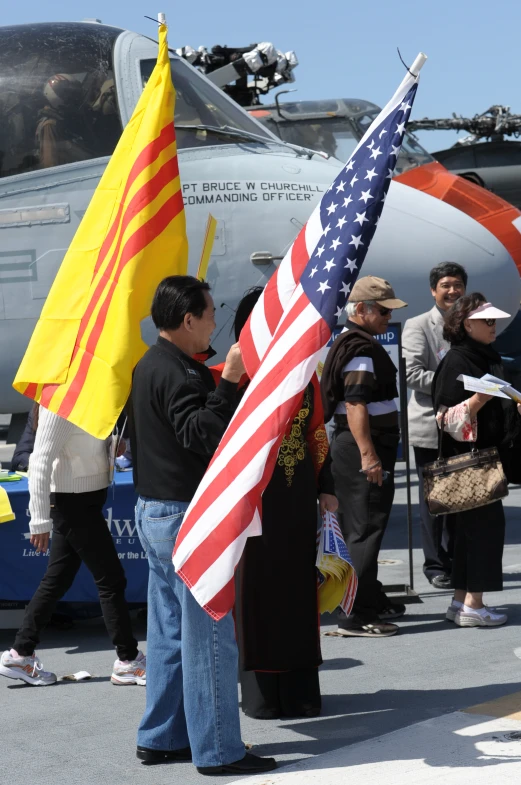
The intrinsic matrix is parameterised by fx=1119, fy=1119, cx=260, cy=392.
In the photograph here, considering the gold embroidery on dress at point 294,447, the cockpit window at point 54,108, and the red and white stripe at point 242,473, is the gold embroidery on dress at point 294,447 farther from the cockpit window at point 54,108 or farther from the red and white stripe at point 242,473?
the cockpit window at point 54,108

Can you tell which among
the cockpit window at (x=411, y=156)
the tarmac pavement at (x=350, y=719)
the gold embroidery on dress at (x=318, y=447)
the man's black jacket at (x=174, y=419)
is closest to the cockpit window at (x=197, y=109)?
the tarmac pavement at (x=350, y=719)

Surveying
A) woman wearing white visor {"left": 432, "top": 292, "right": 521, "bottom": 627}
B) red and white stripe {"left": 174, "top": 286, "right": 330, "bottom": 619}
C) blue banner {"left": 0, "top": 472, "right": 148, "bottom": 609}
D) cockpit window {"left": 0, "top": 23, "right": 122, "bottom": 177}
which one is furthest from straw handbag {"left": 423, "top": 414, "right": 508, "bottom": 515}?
cockpit window {"left": 0, "top": 23, "right": 122, "bottom": 177}

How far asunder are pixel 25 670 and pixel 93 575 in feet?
1.81

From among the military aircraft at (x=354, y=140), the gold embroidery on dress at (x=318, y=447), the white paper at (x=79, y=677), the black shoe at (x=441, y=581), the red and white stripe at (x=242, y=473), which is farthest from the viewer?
the military aircraft at (x=354, y=140)

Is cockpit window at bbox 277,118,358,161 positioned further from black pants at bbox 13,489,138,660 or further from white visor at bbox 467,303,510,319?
black pants at bbox 13,489,138,660

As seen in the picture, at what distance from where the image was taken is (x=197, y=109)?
8.28 metres

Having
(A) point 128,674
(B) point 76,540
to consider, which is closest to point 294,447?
(B) point 76,540

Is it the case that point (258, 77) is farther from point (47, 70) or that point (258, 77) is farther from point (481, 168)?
point (47, 70)

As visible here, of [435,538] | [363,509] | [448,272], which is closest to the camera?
[363,509]

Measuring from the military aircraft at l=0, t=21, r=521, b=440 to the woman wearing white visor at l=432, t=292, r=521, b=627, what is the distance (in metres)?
2.21

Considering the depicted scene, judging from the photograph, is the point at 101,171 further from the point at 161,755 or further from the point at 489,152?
the point at 489,152

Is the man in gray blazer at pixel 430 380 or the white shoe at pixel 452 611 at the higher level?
the man in gray blazer at pixel 430 380

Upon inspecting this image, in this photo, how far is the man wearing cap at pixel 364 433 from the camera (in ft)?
20.0

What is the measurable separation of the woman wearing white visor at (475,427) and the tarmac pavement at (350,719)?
0.27m
